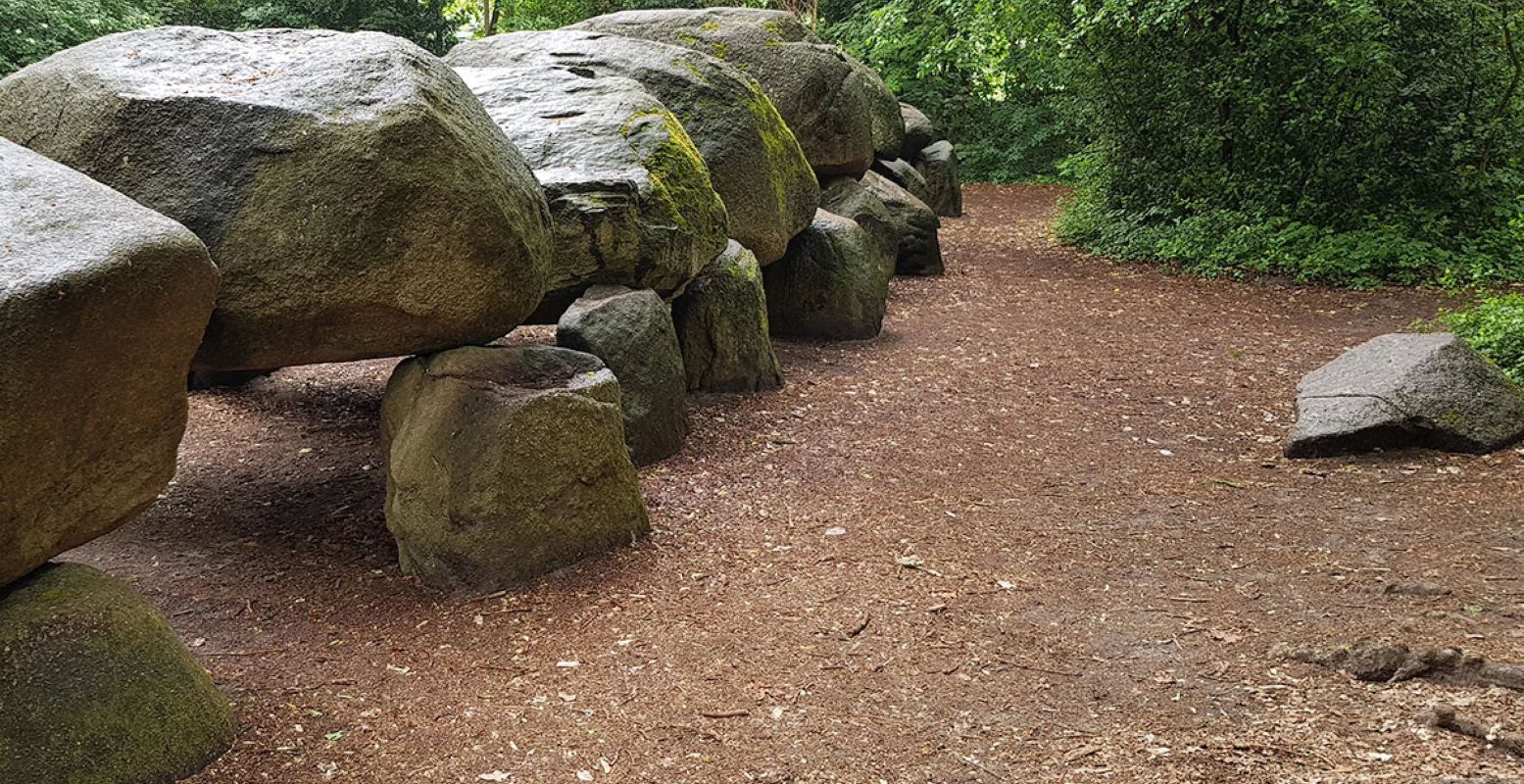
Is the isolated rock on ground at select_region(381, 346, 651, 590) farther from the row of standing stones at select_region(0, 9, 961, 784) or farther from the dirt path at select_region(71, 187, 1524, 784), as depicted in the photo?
the dirt path at select_region(71, 187, 1524, 784)

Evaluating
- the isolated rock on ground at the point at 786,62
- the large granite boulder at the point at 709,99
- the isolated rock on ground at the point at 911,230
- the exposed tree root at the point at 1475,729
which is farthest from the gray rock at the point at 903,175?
the exposed tree root at the point at 1475,729

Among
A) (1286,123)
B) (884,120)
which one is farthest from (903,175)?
(1286,123)

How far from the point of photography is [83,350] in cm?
295

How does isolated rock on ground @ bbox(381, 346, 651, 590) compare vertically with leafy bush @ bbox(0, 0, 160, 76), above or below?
below

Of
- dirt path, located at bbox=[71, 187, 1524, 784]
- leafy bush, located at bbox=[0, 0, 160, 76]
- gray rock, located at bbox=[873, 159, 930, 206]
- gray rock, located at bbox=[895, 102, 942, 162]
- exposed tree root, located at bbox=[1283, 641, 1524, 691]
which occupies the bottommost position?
dirt path, located at bbox=[71, 187, 1524, 784]

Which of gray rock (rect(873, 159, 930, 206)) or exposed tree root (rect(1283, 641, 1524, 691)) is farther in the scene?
gray rock (rect(873, 159, 930, 206))

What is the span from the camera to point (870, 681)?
3.89 m

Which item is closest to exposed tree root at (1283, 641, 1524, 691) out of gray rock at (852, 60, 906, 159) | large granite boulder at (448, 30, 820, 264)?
large granite boulder at (448, 30, 820, 264)

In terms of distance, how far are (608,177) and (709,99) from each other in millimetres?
2100

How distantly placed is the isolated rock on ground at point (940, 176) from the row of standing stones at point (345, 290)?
8.88 m

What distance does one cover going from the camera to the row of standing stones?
118 inches

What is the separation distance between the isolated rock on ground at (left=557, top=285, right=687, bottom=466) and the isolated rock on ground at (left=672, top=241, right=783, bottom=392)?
35.9 inches

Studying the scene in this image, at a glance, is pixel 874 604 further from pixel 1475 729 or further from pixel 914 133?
pixel 914 133

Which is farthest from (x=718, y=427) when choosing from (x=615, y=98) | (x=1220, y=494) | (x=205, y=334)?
(x=205, y=334)
